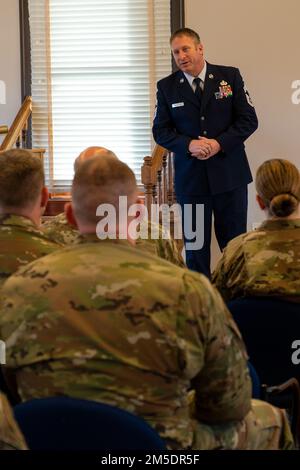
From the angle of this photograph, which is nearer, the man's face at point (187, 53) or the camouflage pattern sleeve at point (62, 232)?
the camouflage pattern sleeve at point (62, 232)

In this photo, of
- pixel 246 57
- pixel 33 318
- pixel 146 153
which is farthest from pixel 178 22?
pixel 33 318

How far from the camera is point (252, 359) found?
2.66 metres

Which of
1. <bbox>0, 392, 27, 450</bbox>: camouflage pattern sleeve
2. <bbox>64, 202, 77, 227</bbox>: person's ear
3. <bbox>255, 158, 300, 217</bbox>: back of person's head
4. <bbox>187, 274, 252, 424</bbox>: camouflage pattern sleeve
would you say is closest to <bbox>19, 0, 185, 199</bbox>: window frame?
<bbox>255, 158, 300, 217</bbox>: back of person's head

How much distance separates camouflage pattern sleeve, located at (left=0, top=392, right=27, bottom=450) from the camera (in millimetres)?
1316

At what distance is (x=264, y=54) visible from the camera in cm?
641

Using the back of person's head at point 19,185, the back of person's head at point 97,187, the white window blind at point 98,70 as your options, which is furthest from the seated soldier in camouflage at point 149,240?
the white window blind at point 98,70

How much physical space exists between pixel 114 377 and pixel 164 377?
0.35 ft

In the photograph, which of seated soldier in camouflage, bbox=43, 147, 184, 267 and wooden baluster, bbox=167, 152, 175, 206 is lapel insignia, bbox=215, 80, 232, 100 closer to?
wooden baluster, bbox=167, 152, 175, 206

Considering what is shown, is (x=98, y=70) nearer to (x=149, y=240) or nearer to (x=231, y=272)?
(x=149, y=240)

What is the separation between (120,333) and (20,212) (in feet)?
3.12

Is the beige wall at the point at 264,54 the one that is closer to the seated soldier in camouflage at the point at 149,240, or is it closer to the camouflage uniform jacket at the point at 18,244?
the seated soldier in camouflage at the point at 149,240

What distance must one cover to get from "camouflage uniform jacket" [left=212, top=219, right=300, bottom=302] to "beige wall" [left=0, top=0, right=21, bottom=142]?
442cm

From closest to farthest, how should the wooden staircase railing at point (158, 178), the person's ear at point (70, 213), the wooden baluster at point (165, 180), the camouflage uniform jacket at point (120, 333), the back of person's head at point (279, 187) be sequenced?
the camouflage uniform jacket at point (120, 333)
the person's ear at point (70, 213)
the back of person's head at point (279, 187)
the wooden staircase railing at point (158, 178)
the wooden baluster at point (165, 180)

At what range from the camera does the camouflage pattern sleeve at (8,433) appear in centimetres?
132
